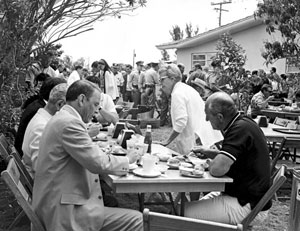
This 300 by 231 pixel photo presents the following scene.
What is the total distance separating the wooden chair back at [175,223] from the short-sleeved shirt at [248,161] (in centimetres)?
127

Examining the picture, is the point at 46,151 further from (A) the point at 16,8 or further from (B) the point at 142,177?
(A) the point at 16,8

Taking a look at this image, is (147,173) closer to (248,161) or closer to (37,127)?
(248,161)

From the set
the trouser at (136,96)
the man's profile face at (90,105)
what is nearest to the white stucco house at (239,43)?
the trouser at (136,96)

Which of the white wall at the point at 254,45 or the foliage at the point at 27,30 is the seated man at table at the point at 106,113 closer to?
the foliage at the point at 27,30

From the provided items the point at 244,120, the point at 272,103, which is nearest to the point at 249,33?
the point at 272,103

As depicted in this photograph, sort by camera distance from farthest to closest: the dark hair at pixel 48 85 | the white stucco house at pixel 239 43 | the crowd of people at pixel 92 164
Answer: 1. the white stucco house at pixel 239 43
2. the dark hair at pixel 48 85
3. the crowd of people at pixel 92 164

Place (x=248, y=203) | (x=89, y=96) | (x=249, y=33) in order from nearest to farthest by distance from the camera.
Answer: (x=89, y=96) → (x=248, y=203) → (x=249, y=33)

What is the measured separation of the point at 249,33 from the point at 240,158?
17307 millimetres

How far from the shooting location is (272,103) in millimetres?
11445

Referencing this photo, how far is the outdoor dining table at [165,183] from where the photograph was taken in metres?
3.04

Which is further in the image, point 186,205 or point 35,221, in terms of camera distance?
point 186,205

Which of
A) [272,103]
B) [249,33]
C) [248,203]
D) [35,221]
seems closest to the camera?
[35,221]

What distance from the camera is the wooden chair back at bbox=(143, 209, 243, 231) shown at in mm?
1956

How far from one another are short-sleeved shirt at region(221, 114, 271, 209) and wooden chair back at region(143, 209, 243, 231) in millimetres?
1271
